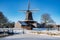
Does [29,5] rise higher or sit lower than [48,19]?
higher

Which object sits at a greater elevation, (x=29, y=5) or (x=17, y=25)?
(x=29, y=5)

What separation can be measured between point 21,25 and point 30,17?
7398 millimetres

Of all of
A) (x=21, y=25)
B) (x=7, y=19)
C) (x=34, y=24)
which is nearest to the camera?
(x=21, y=25)

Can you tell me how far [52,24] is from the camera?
7394 cm

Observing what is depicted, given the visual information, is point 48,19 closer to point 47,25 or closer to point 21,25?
point 47,25

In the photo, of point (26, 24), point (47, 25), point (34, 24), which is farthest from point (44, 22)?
point (26, 24)

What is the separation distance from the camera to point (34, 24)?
65938 mm

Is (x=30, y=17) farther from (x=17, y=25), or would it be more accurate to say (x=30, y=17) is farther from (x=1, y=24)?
(x=1, y=24)

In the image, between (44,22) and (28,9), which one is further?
(44,22)

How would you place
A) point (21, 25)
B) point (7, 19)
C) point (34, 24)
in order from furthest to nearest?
point (7, 19)
point (34, 24)
point (21, 25)

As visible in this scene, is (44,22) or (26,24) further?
(44,22)

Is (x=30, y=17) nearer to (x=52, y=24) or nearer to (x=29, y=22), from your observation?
(x=29, y=22)

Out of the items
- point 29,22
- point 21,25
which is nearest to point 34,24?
point 29,22

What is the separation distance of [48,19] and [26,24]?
51.9 ft
